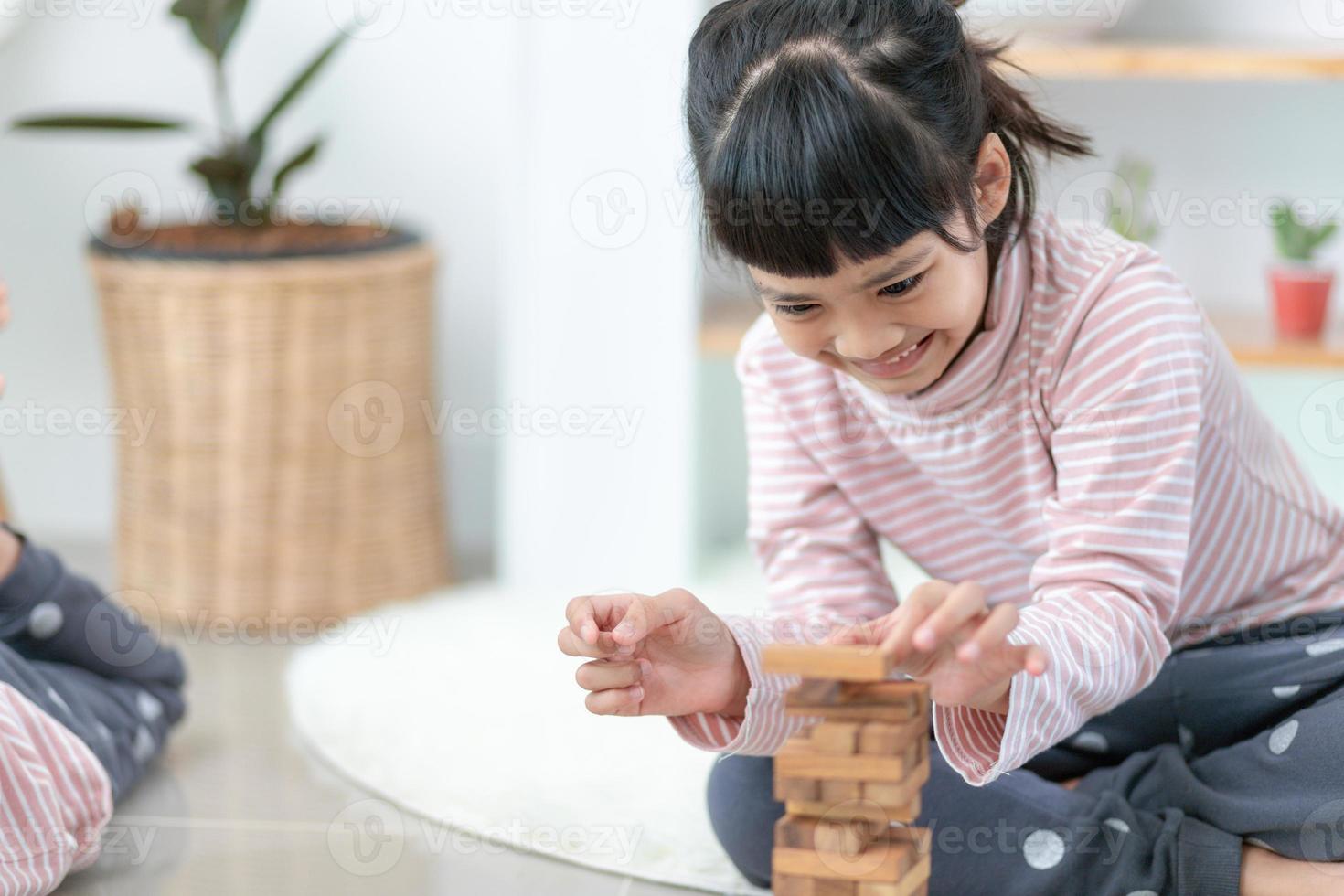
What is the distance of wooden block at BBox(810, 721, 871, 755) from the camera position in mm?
627

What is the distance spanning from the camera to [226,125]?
171 cm

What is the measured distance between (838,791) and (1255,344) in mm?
1137

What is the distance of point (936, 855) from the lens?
3.05ft

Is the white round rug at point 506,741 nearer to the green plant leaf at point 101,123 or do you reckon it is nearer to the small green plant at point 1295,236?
the green plant leaf at point 101,123

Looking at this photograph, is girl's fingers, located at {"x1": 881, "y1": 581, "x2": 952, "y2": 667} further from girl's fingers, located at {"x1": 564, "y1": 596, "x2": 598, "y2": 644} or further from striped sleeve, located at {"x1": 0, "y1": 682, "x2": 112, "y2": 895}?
striped sleeve, located at {"x1": 0, "y1": 682, "x2": 112, "y2": 895}

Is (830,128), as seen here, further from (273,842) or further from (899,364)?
(273,842)

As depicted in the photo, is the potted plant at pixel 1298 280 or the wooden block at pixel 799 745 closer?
the wooden block at pixel 799 745

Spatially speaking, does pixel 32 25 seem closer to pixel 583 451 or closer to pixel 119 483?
pixel 119 483

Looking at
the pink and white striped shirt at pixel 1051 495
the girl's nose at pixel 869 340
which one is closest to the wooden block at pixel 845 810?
the pink and white striped shirt at pixel 1051 495

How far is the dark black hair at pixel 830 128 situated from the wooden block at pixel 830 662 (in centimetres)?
23

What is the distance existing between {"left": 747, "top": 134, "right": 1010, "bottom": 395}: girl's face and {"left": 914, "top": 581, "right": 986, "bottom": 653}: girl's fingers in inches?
8.2

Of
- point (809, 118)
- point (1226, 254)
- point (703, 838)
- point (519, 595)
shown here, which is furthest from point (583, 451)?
point (809, 118)

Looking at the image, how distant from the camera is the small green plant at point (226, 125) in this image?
1.58 metres

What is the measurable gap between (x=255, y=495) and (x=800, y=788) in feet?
3.56
